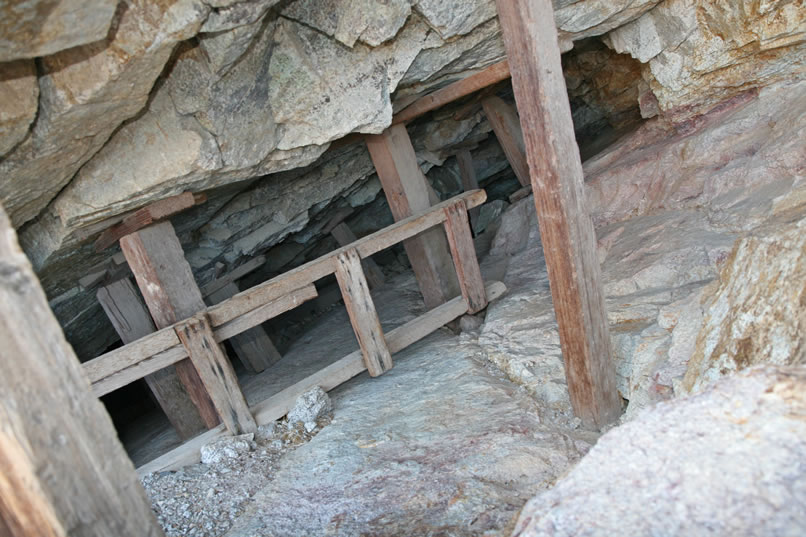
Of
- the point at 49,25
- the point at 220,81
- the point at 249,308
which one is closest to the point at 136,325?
the point at 249,308

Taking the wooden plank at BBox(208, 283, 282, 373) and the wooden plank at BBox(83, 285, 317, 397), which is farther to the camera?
the wooden plank at BBox(208, 283, 282, 373)

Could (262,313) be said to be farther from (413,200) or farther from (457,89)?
(457,89)

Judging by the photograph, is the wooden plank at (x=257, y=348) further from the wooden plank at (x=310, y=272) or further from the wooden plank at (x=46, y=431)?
the wooden plank at (x=46, y=431)

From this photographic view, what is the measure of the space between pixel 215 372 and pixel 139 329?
5.32 ft

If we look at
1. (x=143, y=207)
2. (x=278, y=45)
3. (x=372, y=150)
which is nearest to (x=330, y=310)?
(x=372, y=150)

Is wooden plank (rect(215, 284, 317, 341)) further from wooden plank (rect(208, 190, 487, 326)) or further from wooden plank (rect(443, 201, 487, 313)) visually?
wooden plank (rect(443, 201, 487, 313))

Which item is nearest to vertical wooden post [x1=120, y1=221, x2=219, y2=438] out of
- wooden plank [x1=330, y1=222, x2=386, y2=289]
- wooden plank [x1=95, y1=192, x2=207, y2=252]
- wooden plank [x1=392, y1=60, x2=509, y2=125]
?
wooden plank [x1=95, y1=192, x2=207, y2=252]

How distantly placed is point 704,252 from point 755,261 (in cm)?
176

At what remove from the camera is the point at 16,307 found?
1486mm

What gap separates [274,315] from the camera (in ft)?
13.9

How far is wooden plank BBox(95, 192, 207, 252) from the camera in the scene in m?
3.97

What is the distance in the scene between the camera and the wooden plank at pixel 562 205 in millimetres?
2910

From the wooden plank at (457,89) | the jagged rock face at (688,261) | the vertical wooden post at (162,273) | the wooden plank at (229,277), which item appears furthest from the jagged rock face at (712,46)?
the wooden plank at (229,277)

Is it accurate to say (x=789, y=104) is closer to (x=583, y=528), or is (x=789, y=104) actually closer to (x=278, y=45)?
(x=278, y=45)
